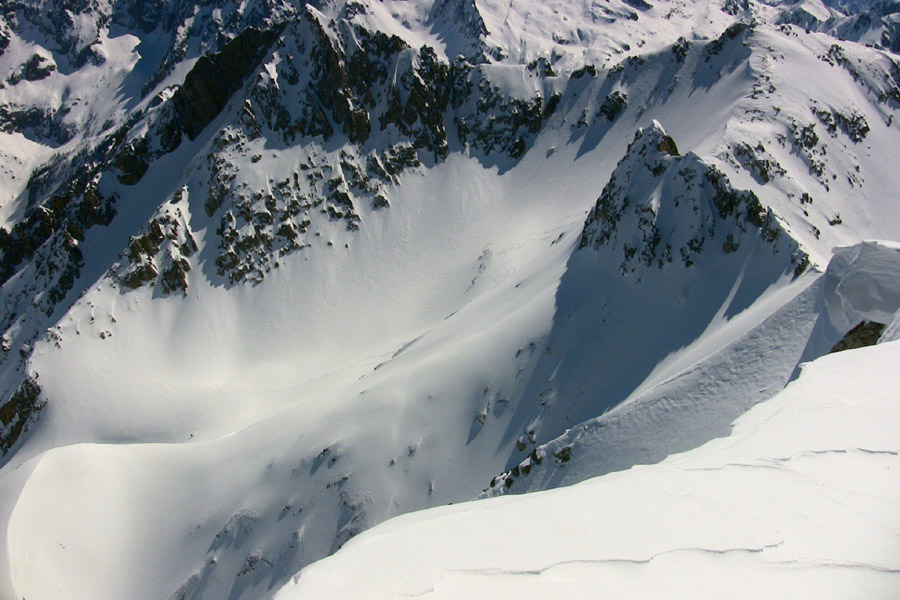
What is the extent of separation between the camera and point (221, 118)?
245ft

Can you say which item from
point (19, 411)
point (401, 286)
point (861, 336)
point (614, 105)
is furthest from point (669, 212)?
point (19, 411)

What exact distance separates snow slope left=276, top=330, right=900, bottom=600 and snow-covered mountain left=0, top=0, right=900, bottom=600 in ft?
11.9

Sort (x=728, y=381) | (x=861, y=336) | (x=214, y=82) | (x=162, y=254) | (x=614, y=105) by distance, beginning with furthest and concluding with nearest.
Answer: (x=214, y=82)
(x=614, y=105)
(x=162, y=254)
(x=728, y=381)
(x=861, y=336)

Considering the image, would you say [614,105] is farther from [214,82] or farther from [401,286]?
[214,82]

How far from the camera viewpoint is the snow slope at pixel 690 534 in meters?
4.93

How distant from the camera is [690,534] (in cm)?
575

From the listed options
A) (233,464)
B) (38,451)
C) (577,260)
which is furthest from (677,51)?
(38,451)

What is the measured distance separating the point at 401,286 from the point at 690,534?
196 feet

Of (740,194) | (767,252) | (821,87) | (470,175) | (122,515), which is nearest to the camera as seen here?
(767,252)

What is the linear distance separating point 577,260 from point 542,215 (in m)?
25.5

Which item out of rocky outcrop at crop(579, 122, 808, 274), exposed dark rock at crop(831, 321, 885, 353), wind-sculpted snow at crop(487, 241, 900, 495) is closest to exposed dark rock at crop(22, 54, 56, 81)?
rocky outcrop at crop(579, 122, 808, 274)

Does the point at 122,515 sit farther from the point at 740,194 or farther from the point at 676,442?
the point at 740,194

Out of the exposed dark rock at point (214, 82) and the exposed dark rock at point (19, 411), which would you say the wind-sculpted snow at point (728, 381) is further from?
the exposed dark rock at point (214, 82)

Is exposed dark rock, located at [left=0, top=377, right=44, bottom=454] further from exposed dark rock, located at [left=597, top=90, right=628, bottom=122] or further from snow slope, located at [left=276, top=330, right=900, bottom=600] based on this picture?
exposed dark rock, located at [left=597, top=90, right=628, bottom=122]
